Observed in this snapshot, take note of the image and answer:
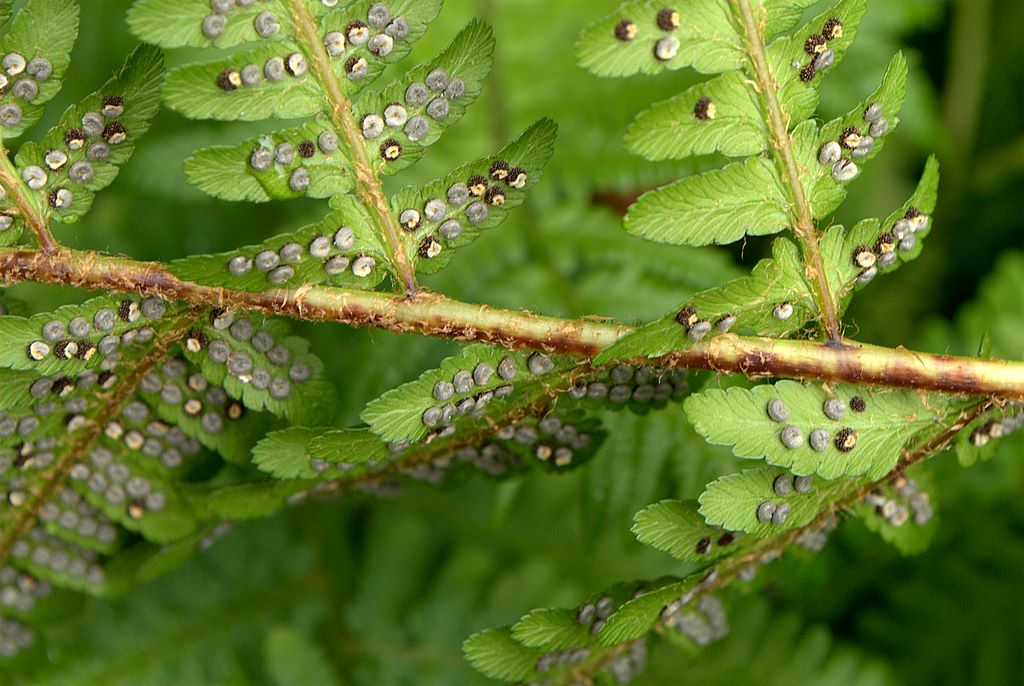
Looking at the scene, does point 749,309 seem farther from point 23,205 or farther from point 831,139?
point 23,205

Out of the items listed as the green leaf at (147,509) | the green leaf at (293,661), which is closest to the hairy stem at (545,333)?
the green leaf at (147,509)

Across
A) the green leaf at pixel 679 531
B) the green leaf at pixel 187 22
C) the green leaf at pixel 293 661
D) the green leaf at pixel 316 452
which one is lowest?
the green leaf at pixel 293 661

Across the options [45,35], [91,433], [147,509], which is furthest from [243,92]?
[147,509]

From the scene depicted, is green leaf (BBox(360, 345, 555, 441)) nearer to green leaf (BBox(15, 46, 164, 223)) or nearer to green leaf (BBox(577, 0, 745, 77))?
green leaf (BBox(577, 0, 745, 77))

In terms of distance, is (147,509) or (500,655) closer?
(500,655)

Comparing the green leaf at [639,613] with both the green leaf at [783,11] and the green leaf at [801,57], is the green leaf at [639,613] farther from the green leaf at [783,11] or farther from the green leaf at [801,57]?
the green leaf at [783,11]

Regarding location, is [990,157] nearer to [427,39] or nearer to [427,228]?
[427,39]

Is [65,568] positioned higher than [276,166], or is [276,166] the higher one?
[276,166]
